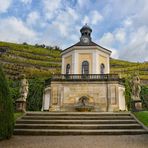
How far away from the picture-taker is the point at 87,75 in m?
29.2

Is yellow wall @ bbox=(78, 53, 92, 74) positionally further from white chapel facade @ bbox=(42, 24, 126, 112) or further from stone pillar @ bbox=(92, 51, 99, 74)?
white chapel facade @ bbox=(42, 24, 126, 112)

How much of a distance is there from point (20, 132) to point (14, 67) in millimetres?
37417

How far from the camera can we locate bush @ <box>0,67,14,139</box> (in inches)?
367

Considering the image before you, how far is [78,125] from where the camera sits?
12500 mm

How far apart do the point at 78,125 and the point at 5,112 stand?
13.9 feet

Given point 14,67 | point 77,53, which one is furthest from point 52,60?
point 77,53

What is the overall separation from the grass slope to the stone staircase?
30.2 m

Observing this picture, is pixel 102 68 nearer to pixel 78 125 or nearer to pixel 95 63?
pixel 95 63

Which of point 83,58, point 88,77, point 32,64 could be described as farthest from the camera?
point 32,64

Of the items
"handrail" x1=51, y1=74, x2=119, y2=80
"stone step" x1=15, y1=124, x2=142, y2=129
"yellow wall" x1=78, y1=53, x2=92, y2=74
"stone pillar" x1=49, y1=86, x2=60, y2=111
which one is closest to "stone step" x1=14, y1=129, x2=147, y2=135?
"stone step" x1=15, y1=124, x2=142, y2=129

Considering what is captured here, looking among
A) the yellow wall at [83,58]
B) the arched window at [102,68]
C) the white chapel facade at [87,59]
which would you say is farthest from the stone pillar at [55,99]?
the arched window at [102,68]

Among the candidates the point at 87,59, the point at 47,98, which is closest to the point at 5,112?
the point at 47,98

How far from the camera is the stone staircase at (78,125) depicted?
1156cm

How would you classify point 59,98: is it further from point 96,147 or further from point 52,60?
point 52,60
